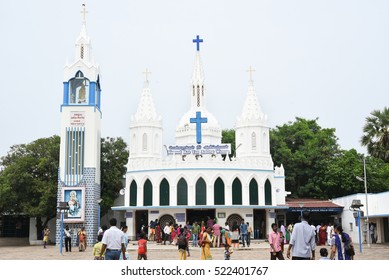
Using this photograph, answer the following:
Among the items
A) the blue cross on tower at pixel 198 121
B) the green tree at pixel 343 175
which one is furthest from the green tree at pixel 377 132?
the blue cross on tower at pixel 198 121

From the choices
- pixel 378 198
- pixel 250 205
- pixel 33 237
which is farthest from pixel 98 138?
pixel 378 198

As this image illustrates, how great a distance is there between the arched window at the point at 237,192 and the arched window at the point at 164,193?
466 centimetres

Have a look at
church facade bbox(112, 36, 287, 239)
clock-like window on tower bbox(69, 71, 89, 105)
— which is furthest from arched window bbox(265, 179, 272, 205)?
clock-like window on tower bbox(69, 71, 89, 105)

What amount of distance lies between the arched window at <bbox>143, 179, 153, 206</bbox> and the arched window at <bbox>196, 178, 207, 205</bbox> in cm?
336

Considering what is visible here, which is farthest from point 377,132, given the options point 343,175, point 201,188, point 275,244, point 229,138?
point 275,244

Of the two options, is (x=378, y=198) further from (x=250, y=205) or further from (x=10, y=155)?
(x=10, y=155)

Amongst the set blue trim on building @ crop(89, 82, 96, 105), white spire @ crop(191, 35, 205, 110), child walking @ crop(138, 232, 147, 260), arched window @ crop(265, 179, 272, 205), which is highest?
white spire @ crop(191, 35, 205, 110)

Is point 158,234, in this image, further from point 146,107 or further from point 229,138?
point 229,138

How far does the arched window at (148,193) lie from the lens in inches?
1569

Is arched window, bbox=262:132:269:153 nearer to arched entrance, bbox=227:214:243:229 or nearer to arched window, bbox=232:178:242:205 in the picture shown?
arched window, bbox=232:178:242:205

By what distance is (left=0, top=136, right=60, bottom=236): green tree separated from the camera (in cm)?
4044

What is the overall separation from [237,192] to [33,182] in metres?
15.1

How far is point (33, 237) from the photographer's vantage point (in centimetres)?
4350

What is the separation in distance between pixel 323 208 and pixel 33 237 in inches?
882
